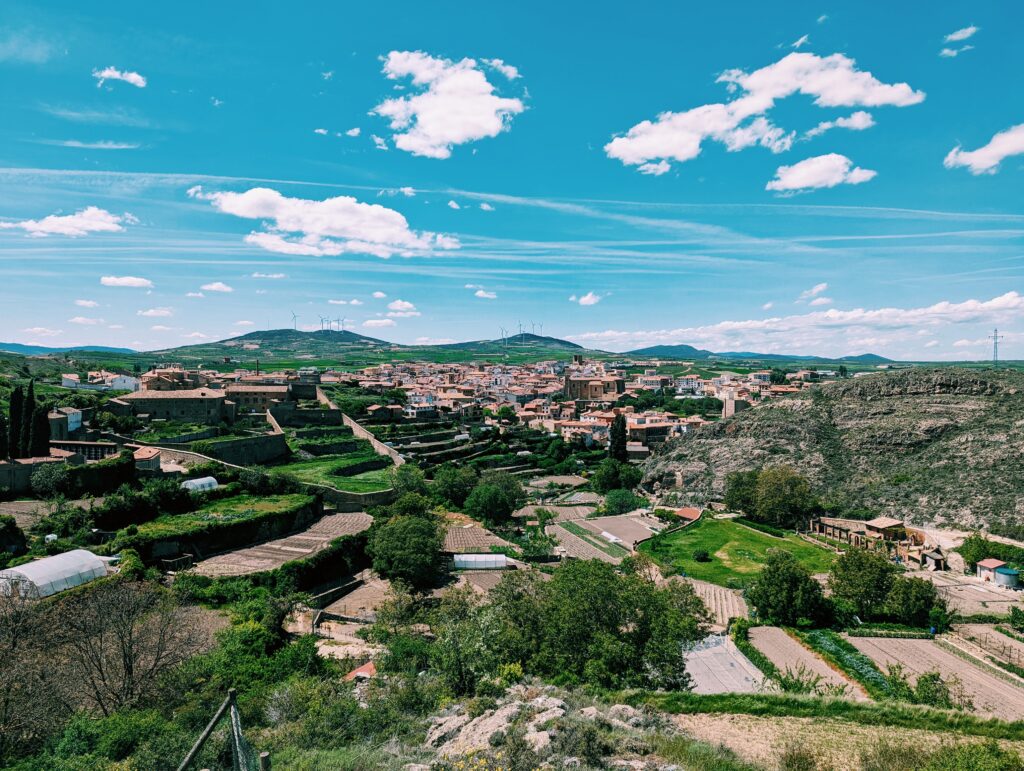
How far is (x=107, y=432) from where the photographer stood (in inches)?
1752

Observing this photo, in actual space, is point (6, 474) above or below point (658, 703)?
above

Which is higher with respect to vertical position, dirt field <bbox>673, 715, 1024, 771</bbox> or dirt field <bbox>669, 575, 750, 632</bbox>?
dirt field <bbox>673, 715, 1024, 771</bbox>

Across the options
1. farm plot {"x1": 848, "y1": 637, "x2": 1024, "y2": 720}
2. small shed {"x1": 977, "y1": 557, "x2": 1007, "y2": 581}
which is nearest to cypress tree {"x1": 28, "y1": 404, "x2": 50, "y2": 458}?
farm plot {"x1": 848, "y1": 637, "x2": 1024, "y2": 720}

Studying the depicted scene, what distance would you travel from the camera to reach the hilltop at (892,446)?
43.3 metres

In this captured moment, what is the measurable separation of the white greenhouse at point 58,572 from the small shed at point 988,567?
4484 cm

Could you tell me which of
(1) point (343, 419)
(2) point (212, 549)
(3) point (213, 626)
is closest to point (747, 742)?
(3) point (213, 626)

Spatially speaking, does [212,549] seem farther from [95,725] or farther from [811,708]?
[811,708]

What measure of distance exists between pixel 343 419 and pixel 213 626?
4133 cm

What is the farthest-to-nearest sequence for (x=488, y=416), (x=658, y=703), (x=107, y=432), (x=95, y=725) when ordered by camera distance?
(x=488, y=416) < (x=107, y=432) < (x=658, y=703) < (x=95, y=725)

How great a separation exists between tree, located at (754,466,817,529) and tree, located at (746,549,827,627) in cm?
1782

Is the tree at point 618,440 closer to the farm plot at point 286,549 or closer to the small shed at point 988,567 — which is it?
the farm plot at point 286,549

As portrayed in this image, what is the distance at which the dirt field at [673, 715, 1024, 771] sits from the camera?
1218cm

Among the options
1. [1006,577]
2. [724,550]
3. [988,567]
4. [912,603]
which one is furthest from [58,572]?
[1006,577]

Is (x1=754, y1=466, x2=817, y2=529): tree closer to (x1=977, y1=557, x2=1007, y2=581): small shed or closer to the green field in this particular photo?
the green field
